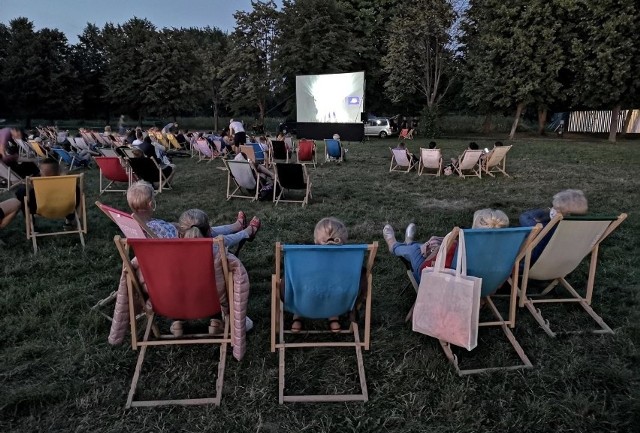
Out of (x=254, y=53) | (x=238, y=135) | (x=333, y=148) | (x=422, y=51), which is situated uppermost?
(x=254, y=53)

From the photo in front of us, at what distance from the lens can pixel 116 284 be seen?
12.0ft

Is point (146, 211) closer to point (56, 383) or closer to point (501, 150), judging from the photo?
point (56, 383)

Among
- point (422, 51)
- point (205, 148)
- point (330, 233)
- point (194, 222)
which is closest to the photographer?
point (330, 233)

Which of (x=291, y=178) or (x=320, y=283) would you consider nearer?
(x=320, y=283)

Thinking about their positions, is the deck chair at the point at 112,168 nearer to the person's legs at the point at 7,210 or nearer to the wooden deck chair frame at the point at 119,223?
the person's legs at the point at 7,210

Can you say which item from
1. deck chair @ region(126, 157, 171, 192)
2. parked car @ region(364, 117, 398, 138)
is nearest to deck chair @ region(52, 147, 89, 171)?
deck chair @ region(126, 157, 171, 192)

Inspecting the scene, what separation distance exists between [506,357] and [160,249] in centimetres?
212

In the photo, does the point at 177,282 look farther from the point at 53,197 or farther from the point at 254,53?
the point at 254,53

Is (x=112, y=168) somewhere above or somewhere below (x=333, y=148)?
below

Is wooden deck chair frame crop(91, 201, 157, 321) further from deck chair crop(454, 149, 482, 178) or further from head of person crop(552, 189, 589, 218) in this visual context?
deck chair crop(454, 149, 482, 178)

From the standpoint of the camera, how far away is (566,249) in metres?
2.89

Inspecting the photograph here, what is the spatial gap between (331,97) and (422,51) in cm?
695

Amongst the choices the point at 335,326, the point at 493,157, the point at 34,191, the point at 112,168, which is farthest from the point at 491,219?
the point at 493,157

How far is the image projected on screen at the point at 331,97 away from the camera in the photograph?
2084cm
